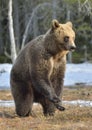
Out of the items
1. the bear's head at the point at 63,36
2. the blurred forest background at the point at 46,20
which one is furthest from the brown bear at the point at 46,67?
the blurred forest background at the point at 46,20

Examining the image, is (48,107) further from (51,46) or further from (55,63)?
(51,46)

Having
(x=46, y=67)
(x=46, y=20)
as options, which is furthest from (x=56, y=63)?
(x=46, y=20)

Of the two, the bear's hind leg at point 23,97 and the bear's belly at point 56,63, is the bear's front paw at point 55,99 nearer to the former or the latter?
the bear's belly at point 56,63

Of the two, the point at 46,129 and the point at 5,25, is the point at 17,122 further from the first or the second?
the point at 5,25

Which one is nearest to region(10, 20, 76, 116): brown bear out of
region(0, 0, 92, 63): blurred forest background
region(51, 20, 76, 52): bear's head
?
region(51, 20, 76, 52): bear's head

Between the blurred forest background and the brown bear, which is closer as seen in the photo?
the brown bear

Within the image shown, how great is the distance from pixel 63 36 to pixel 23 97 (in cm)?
155

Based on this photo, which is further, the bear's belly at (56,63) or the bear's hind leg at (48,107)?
the bear's hind leg at (48,107)

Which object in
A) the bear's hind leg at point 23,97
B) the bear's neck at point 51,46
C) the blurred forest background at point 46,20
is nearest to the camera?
the bear's neck at point 51,46

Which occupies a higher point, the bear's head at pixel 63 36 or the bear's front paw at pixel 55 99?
the bear's head at pixel 63 36

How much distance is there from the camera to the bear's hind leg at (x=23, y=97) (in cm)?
972

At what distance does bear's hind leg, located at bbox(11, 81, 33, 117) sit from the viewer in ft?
31.9

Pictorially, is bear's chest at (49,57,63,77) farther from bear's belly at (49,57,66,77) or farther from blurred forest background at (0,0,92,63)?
blurred forest background at (0,0,92,63)

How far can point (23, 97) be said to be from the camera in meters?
9.84
